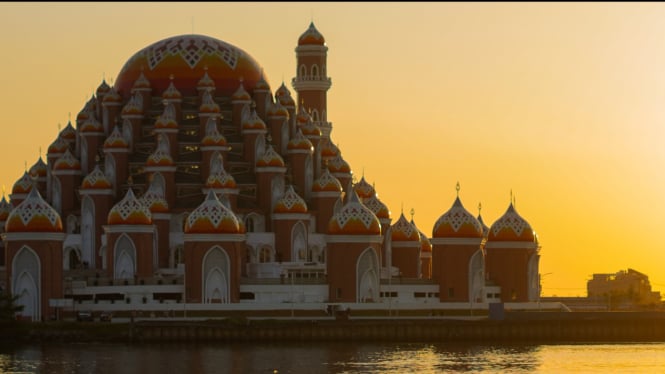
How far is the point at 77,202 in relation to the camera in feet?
580

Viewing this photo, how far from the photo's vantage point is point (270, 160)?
17275cm

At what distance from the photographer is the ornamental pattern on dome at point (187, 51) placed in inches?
7160

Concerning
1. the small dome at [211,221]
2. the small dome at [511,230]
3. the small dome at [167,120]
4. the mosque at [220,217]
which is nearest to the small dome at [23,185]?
the mosque at [220,217]

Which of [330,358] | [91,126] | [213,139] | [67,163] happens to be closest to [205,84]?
[213,139]

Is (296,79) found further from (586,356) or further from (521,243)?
(586,356)

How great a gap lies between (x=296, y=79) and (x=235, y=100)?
964 centimetres

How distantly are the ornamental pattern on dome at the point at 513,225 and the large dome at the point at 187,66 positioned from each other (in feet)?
86.4

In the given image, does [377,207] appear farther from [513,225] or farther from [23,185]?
[23,185]

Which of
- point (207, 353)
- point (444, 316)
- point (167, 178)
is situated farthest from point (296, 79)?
point (207, 353)

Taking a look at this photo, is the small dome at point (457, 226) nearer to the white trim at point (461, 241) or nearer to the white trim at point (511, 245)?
the white trim at point (461, 241)

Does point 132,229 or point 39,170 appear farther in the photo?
point 39,170

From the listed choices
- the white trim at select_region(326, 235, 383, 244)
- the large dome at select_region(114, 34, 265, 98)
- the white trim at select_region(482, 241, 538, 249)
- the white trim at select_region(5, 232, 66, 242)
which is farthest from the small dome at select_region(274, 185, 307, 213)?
the white trim at select_region(5, 232, 66, 242)

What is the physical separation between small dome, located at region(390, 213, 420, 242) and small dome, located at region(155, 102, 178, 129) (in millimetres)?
20690

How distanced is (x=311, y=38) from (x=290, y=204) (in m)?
22.4
